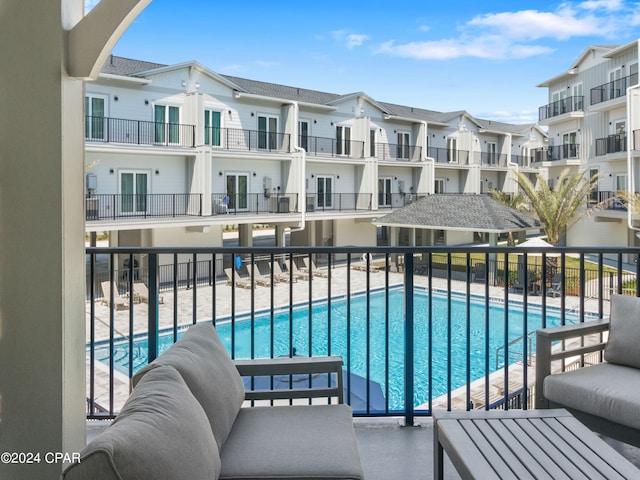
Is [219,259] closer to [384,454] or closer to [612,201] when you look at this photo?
[612,201]

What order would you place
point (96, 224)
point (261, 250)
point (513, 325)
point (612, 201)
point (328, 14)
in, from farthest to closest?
point (328, 14) < point (612, 201) < point (96, 224) < point (513, 325) < point (261, 250)

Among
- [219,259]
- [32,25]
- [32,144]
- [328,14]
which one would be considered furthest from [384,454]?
[328,14]

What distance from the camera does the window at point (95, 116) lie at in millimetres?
15156

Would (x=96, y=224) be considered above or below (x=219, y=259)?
A: above

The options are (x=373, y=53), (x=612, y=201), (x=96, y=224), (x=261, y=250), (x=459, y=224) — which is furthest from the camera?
(x=373, y=53)

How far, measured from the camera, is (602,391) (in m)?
2.40

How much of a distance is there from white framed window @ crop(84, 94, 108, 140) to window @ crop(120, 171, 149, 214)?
133 centimetres

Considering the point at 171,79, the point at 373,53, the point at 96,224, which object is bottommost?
the point at 96,224

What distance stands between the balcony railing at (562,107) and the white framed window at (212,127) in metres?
14.3

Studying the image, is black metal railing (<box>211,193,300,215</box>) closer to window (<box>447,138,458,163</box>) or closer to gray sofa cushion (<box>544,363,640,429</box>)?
window (<box>447,138,458,163</box>)

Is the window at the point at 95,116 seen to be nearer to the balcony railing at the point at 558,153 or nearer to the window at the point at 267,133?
the window at the point at 267,133

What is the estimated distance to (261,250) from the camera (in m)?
2.87

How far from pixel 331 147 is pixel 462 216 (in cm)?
559

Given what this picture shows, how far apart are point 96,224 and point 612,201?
17.3m
